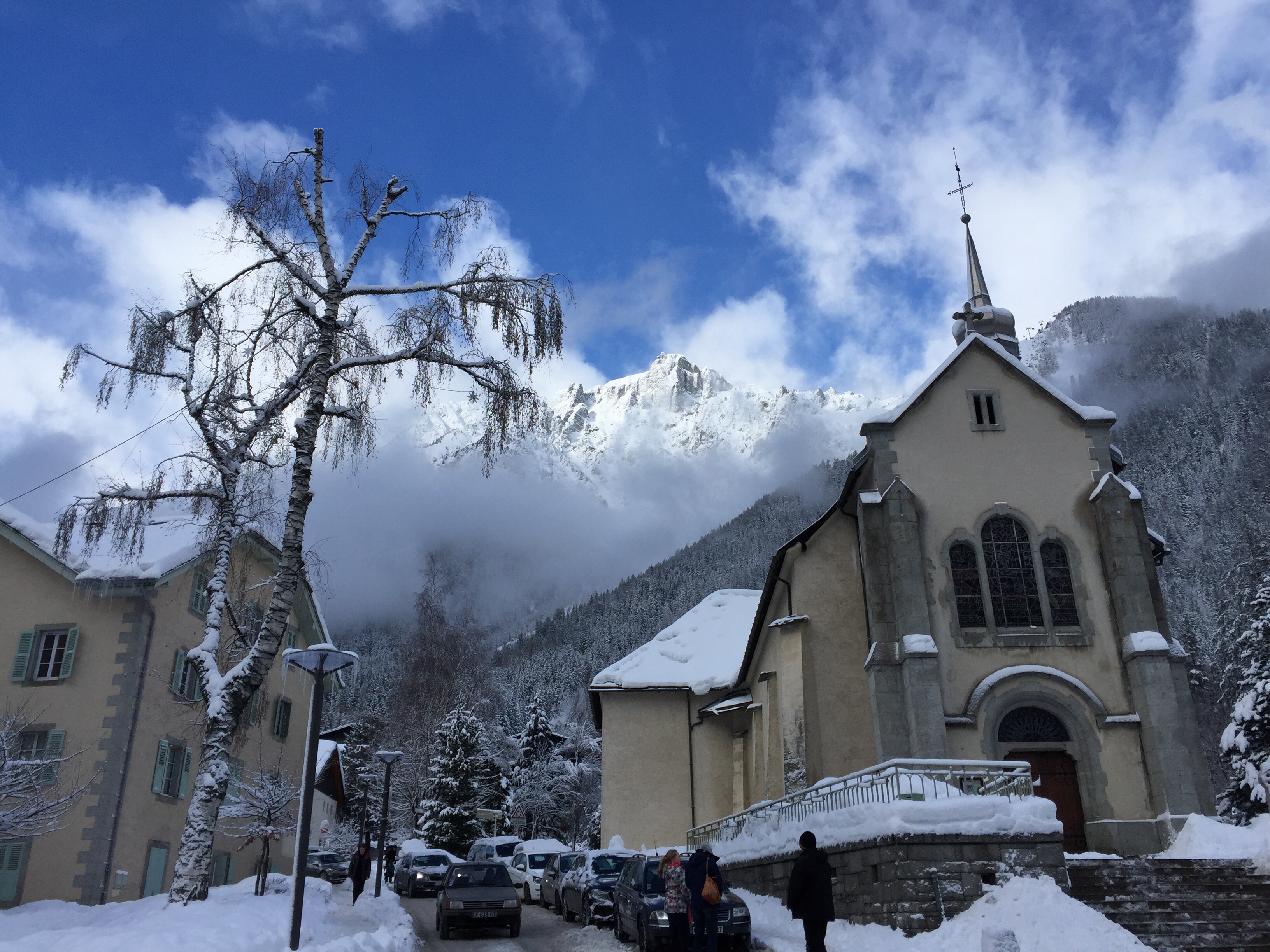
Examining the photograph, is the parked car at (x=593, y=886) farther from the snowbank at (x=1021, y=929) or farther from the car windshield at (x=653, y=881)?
the snowbank at (x=1021, y=929)

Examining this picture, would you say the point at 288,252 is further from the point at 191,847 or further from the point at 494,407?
the point at 191,847

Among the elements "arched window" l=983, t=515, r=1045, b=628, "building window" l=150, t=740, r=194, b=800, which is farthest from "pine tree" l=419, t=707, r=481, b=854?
"arched window" l=983, t=515, r=1045, b=628

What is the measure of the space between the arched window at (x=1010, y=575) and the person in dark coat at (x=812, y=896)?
12.0m

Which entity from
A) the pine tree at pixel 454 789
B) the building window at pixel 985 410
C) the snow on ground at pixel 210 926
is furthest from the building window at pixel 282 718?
the building window at pixel 985 410

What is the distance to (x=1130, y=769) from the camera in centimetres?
2084

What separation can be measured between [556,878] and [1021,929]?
610 inches

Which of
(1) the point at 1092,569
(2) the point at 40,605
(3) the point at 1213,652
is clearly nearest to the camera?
(1) the point at 1092,569

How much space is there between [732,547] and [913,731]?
14352 cm

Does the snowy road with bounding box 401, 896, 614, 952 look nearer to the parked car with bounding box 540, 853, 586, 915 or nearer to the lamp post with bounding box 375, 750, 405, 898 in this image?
the parked car with bounding box 540, 853, 586, 915

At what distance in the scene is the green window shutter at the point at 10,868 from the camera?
21.6m

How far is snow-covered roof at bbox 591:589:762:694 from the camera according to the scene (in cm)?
3497

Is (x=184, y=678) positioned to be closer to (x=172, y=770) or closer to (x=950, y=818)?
(x=172, y=770)

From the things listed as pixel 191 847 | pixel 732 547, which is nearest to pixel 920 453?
pixel 191 847

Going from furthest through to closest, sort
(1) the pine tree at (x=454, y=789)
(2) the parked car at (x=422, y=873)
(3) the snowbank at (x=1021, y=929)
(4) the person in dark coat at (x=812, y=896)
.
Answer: (1) the pine tree at (x=454, y=789) < (2) the parked car at (x=422, y=873) < (3) the snowbank at (x=1021, y=929) < (4) the person in dark coat at (x=812, y=896)
